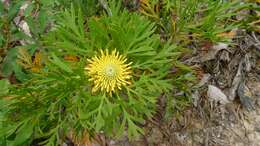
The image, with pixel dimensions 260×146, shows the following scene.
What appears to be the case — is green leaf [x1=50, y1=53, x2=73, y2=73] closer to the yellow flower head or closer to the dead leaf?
the yellow flower head

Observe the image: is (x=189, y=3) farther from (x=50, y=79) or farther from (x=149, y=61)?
(x=50, y=79)

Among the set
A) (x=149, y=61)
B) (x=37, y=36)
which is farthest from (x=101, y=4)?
(x=149, y=61)

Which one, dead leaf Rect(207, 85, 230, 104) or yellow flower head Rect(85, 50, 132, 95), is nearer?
yellow flower head Rect(85, 50, 132, 95)

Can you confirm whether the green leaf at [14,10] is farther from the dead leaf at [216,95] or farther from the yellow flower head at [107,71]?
the dead leaf at [216,95]

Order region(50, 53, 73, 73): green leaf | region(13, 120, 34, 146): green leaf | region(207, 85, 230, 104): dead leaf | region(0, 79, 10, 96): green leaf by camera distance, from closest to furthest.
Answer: region(50, 53, 73, 73): green leaf, region(13, 120, 34, 146): green leaf, region(0, 79, 10, 96): green leaf, region(207, 85, 230, 104): dead leaf

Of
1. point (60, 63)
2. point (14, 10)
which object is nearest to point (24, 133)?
point (60, 63)

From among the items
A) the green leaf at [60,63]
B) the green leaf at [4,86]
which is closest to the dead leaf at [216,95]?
the green leaf at [60,63]

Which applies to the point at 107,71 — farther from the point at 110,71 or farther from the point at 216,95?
the point at 216,95

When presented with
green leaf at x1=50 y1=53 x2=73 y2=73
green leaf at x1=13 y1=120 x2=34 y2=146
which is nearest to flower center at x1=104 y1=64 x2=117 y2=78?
green leaf at x1=50 y1=53 x2=73 y2=73
